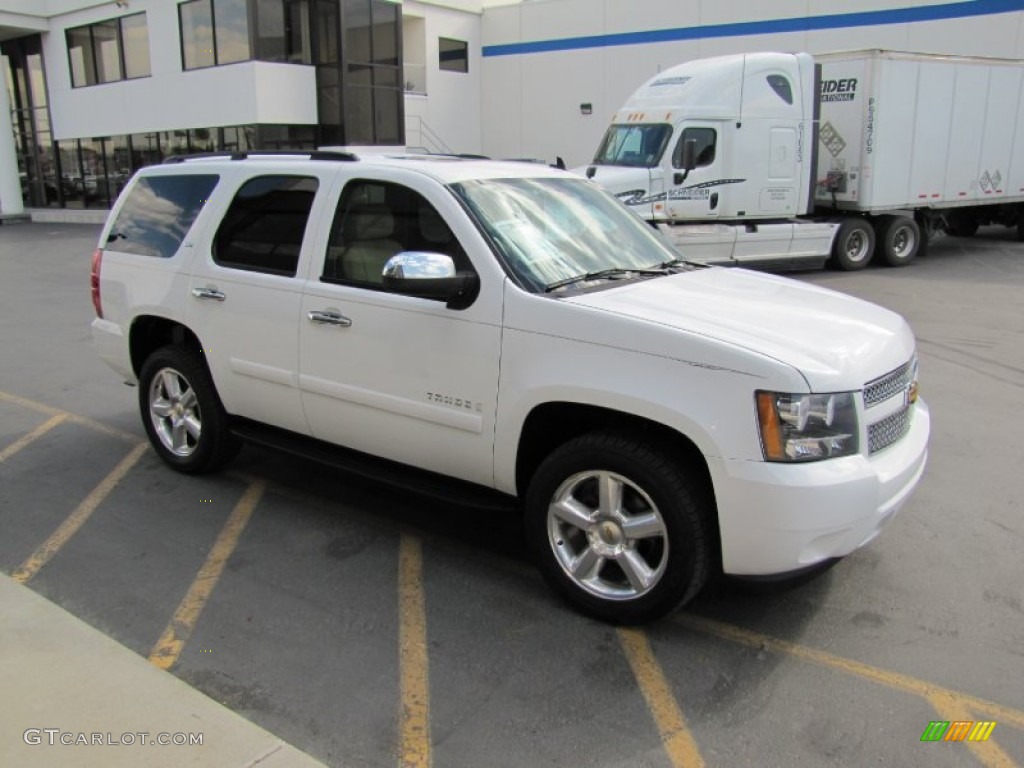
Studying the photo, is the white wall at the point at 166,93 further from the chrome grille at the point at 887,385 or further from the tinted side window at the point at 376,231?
the chrome grille at the point at 887,385

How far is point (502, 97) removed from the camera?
31375 millimetres

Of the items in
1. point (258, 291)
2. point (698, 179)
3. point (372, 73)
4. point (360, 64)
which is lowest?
point (258, 291)

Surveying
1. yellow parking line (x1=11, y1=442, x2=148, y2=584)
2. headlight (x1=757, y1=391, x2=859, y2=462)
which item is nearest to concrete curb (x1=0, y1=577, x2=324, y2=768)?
yellow parking line (x1=11, y1=442, x2=148, y2=584)

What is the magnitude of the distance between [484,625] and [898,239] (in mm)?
14929

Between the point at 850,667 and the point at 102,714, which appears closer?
the point at 102,714

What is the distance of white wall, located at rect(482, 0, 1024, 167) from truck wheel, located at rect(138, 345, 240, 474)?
75.7ft

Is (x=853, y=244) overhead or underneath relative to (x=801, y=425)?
A: underneath

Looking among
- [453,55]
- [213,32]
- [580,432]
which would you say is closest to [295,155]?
[580,432]

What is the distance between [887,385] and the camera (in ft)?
11.2

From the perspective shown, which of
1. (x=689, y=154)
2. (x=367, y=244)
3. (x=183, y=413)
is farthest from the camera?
(x=689, y=154)

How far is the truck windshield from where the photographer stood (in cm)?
1336

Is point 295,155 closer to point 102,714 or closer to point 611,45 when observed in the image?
point 102,714

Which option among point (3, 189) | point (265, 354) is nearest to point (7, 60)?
point (3, 189)

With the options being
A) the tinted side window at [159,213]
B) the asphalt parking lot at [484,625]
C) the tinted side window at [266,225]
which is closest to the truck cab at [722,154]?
the asphalt parking lot at [484,625]
